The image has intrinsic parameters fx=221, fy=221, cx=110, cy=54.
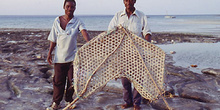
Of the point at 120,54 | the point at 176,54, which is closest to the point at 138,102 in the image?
the point at 120,54

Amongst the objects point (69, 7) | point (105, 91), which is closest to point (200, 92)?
point (105, 91)

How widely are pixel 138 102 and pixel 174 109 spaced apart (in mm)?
665

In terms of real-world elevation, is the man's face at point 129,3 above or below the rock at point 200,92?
above

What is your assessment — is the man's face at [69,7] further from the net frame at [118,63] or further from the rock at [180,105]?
the rock at [180,105]

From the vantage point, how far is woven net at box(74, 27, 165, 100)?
2.68 metres

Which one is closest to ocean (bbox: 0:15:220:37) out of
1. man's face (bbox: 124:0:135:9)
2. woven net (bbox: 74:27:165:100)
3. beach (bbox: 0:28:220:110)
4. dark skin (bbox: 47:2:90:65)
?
beach (bbox: 0:28:220:110)

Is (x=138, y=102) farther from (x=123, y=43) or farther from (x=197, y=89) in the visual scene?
(x=197, y=89)

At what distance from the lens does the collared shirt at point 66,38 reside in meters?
3.15

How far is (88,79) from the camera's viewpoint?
268 centimetres

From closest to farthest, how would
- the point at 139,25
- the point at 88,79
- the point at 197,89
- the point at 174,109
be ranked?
the point at 88,79, the point at 139,25, the point at 174,109, the point at 197,89

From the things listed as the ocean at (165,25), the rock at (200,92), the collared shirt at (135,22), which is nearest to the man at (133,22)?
the collared shirt at (135,22)

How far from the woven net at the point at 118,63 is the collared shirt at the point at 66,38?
0.55m

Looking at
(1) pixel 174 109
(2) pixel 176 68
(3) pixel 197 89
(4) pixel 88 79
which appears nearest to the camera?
(4) pixel 88 79

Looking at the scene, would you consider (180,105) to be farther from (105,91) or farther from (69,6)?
(69,6)
